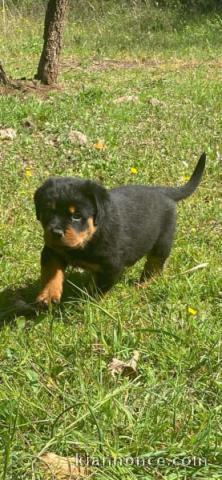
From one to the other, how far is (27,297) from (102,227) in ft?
2.21

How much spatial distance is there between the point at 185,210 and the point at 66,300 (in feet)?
5.16

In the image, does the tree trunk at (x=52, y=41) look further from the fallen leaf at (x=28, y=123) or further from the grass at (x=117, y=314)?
the fallen leaf at (x=28, y=123)

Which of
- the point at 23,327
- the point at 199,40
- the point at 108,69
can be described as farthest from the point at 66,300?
the point at 199,40

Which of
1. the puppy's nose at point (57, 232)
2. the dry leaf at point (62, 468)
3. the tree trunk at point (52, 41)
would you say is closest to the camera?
the dry leaf at point (62, 468)

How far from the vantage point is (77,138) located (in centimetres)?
607

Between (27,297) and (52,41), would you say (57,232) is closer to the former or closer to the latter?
(27,297)

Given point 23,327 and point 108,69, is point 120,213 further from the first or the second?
point 108,69

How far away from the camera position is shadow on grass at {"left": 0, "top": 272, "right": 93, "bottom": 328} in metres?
3.49

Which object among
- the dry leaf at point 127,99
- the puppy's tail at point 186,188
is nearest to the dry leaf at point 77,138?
the dry leaf at point 127,99

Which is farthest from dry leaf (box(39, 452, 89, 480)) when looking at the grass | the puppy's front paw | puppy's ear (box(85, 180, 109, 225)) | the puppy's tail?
the puppy's tail

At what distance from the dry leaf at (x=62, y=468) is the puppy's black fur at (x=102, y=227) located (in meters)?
1.15

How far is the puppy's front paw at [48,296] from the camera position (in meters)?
3.43

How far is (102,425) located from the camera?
238 cm

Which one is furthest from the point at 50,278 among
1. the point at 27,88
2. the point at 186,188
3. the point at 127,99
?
the point at 27,88
